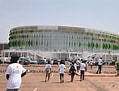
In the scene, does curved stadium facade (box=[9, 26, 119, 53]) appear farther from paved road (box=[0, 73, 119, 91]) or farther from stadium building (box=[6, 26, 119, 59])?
paved road (box=[0, 73, 119, 91])

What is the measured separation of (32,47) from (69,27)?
1798 cm

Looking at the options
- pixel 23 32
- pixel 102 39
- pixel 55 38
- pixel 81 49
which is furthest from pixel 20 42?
pixel 102 39

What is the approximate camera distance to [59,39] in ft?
451

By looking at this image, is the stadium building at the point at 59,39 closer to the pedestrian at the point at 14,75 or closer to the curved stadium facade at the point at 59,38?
the curved stadium facade at the point at 59,38

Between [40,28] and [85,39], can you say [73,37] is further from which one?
[40,28]

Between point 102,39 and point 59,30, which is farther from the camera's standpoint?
point 102,39

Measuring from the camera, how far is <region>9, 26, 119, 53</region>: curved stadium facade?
5310 inches

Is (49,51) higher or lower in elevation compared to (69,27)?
lower

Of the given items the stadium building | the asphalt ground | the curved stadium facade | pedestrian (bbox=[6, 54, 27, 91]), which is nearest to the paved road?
the asphalt ground

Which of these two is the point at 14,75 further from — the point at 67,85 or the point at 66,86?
the point at 67,85

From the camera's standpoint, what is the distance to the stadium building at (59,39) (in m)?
135

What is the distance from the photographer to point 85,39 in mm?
138250

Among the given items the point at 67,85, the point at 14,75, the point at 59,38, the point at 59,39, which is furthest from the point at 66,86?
the point at 59,39

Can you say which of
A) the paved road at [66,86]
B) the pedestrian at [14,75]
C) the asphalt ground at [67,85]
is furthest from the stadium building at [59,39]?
the pedestrian at [14,75]
